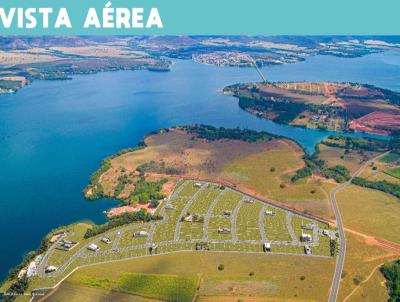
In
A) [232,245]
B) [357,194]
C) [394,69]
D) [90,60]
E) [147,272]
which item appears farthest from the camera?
[90,60]

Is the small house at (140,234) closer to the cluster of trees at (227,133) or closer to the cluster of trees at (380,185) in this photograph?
the cluster of trees at (380,185)

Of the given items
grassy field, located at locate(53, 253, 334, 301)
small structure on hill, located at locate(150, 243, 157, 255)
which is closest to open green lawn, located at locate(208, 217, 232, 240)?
grassy field, located at locate(53, 253, 334, 301)

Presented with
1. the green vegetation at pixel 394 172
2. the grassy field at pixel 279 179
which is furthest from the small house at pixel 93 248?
the green vegetation at pixel 394 172

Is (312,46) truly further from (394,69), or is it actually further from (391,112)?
(391,112)

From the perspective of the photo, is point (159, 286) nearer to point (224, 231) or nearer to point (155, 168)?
point (224, 231)

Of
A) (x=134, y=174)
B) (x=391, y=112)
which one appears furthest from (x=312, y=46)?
(x=134, y=174)

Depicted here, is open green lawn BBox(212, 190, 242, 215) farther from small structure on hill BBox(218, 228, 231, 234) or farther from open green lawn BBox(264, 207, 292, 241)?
open green lawn BBox(264, 207, 292, 241)

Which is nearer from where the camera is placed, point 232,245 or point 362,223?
point 232,245
